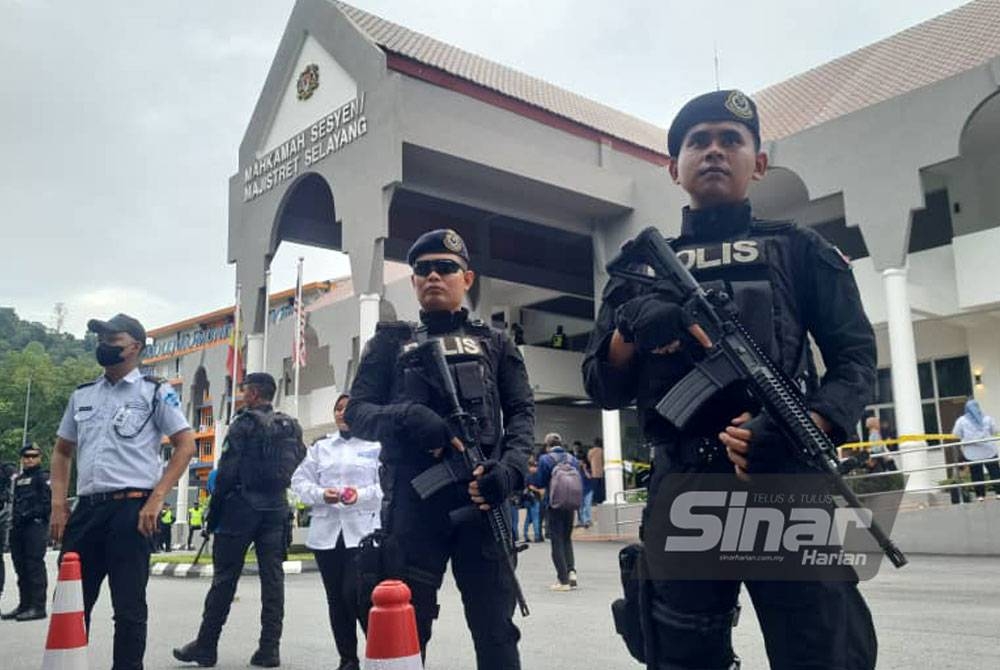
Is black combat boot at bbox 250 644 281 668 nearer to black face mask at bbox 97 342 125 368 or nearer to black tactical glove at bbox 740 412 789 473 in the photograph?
black face mask at bbox 97 342 125 368

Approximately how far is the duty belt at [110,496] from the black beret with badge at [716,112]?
10.9ft

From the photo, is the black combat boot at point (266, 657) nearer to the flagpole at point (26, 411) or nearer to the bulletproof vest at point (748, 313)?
the bulletproof vest at point (748, 313)

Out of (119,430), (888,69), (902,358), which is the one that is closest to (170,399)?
(119,430)

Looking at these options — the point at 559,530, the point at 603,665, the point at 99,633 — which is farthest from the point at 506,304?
the point at 603,665

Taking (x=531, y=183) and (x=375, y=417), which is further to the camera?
(x=531, y=183)

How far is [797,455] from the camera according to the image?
7.00ft

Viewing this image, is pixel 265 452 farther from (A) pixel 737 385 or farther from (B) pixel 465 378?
(A) pixel 737 385

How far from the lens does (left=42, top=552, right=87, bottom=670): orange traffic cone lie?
11.6ft

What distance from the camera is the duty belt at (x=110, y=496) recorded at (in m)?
4.38

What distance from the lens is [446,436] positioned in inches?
122

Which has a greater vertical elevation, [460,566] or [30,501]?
[30,501]

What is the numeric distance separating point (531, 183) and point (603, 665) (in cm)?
1497

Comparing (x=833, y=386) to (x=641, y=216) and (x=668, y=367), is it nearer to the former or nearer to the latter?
(x=668, y=367)

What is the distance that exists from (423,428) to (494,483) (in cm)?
32
